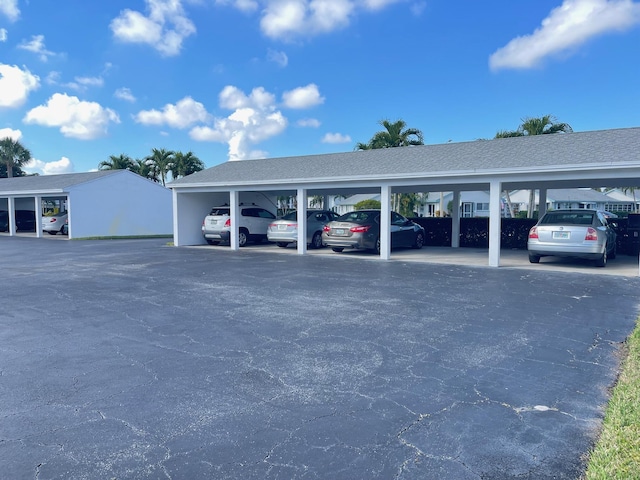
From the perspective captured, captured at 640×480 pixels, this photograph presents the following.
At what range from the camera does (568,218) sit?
11.7 meters

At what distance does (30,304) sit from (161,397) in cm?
515

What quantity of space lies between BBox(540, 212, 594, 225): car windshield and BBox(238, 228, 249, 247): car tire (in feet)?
36.3

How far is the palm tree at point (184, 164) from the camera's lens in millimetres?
40125

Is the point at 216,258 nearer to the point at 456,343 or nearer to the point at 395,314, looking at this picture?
the point at 395,314

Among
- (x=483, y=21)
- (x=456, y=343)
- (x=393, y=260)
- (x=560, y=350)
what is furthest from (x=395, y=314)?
(x=483, y=21)

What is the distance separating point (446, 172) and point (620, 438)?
10.2 metres

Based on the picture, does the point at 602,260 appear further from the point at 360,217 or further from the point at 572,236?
the point at 360,217

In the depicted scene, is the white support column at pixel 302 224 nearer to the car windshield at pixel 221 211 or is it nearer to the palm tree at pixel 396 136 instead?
the car windshield at pixel 221 211

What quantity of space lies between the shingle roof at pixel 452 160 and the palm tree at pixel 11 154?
3643cm

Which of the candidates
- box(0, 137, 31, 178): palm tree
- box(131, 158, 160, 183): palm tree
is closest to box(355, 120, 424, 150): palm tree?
box(131, 158, 160, 183): palm tree

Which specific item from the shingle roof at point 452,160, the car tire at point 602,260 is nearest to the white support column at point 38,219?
the shingle roof at point 452,160

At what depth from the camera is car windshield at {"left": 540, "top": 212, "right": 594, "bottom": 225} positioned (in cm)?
1138

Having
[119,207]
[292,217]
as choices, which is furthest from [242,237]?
[119,207]

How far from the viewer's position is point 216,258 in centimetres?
1452
